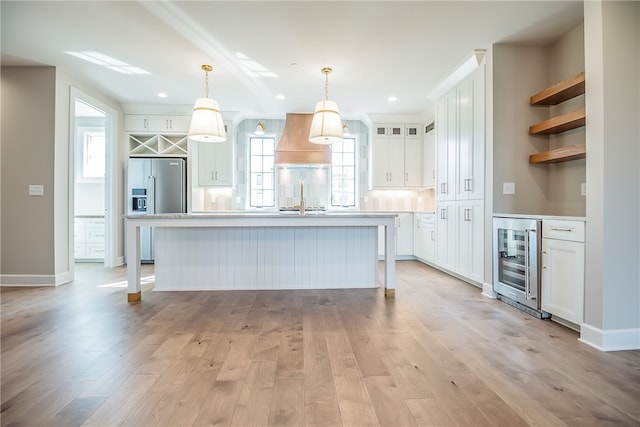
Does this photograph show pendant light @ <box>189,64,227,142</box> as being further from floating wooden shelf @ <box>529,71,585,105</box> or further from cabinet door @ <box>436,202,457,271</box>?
floating wooden shelf @ <box>529,71,585,105</box>

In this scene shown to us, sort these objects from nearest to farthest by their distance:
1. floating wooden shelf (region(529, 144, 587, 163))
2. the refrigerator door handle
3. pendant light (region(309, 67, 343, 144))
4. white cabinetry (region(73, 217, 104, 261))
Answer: floating wooden shelf (region(529, 144, 587, 163)), pendant light (region(309, 67, 343, 144)), the refrigerator door handle, white cabinetry (region(73, 217, 104, 261))

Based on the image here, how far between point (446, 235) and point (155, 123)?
5061 mm

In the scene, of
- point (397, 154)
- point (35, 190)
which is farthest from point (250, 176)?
point (35, 190)

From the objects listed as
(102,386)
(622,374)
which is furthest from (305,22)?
(622,374)

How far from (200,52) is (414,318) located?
3.41 metres

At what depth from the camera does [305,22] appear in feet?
9.54

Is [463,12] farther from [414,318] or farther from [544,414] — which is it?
[544,414]

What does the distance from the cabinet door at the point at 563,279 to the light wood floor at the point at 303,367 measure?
0.53ft

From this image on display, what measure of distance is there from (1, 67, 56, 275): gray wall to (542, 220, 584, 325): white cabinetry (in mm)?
5211

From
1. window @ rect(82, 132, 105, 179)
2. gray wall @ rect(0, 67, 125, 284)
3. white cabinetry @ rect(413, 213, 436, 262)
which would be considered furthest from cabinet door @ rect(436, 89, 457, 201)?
window @ rect(82, 132, 105, 179)

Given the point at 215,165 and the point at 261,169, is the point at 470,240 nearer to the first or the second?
the point at 261,169

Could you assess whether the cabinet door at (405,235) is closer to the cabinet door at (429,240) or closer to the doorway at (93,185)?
the cabinet door at (429,240)

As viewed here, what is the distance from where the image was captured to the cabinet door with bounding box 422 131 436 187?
5488mm

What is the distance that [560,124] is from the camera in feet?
9.32
